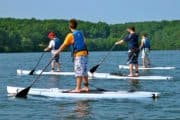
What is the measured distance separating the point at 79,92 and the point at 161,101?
2.24m

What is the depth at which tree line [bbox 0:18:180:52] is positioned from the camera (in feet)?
413

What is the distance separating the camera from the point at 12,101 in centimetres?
1605

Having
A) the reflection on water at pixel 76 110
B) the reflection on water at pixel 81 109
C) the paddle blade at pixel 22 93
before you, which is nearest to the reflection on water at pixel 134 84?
the paddle blade at pixel 22 93

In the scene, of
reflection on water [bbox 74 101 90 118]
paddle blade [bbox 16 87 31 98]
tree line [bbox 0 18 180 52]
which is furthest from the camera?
tree line [bbox 0 18 180 52]

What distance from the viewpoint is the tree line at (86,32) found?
12594 cm

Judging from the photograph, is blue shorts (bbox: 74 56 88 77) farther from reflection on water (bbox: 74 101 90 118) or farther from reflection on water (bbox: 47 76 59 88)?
reflection on water (bbox: 47 76 59 88)

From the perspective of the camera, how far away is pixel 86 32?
586ft

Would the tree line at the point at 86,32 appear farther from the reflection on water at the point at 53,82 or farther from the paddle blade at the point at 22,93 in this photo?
the paddle blade at the point at 22,93

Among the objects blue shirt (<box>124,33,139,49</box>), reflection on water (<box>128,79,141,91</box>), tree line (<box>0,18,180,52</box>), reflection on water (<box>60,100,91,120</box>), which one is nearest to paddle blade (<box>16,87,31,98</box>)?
reflection on water (<box>60,100,91,120</box>)

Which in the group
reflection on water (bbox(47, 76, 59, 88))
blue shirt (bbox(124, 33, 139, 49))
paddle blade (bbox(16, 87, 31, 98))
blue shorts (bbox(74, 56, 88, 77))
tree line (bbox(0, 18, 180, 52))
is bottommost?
paddle blade (bbox(16, 87, 31, 98))

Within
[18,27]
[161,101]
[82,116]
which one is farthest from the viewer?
[18,27]

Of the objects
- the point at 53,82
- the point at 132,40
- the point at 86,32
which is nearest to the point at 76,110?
the point at 53,82

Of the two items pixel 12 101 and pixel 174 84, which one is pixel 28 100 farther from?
pixel 174 84

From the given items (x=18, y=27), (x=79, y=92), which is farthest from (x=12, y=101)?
(x=18, y=27)
